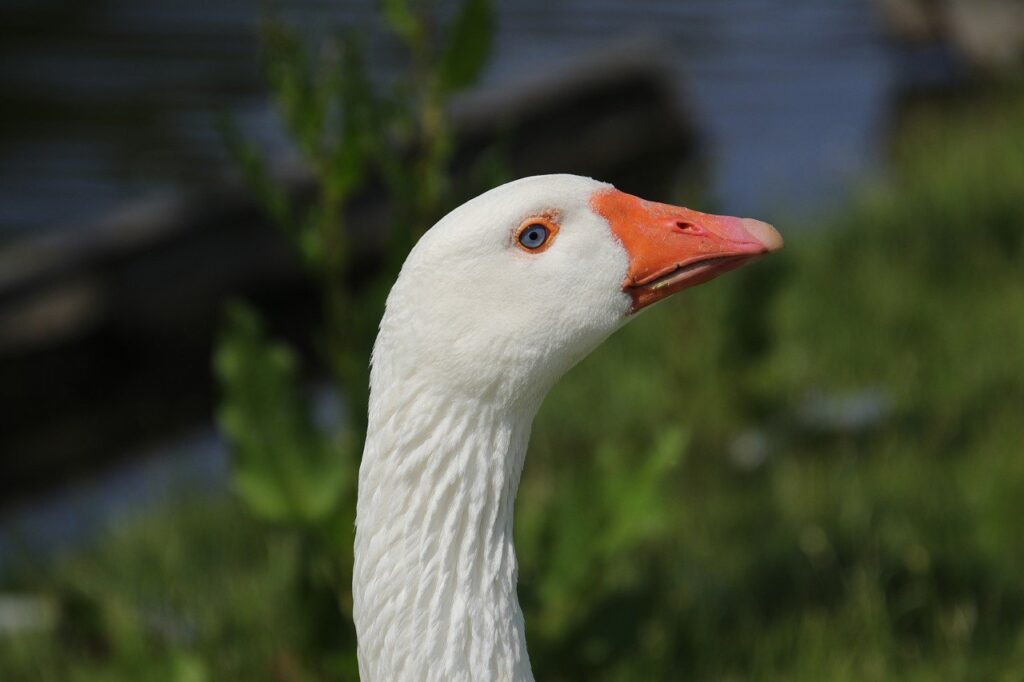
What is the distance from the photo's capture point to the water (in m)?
9.99

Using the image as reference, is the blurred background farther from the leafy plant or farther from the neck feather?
the neck feather

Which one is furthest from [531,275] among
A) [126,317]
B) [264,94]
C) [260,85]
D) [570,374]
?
[260,85]

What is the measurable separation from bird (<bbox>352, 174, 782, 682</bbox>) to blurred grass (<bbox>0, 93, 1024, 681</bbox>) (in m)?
0.98

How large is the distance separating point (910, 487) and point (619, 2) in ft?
33.5

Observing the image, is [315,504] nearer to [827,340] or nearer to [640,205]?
[640,205]

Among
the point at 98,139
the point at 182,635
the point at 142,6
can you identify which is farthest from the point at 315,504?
the point at 142,6

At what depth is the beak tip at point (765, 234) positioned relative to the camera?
2.48 meters

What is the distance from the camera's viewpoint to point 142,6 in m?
13.6

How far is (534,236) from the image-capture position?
2.51 m

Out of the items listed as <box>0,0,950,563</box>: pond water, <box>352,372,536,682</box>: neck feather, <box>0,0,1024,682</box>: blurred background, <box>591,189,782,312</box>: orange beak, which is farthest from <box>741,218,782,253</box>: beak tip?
<box>0,0,950,563</box>: pond water

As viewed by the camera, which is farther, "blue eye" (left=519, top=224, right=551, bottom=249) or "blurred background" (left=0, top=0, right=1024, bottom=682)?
"blurred background" (left=0, top=0, right=1024, bottom=682)

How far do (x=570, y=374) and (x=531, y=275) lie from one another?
3.98 meters

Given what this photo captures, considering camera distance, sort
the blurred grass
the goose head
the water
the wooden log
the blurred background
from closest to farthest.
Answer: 1. the goose head
2. the blurred background
3. the blurred grass
4. the wooden log
5. the water

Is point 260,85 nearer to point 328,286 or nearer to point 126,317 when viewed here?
point 126,317
